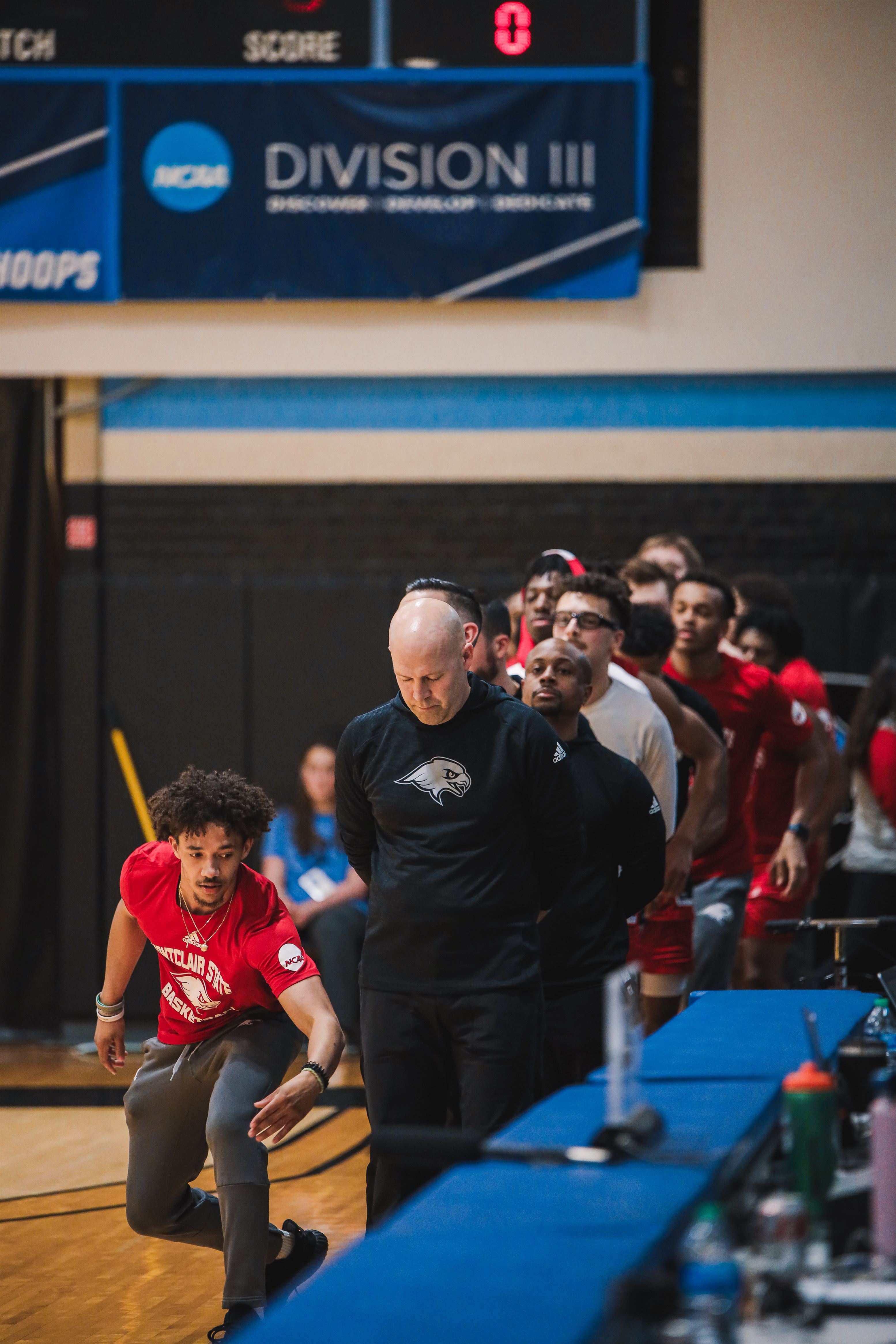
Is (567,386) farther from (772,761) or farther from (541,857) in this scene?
(541,857)

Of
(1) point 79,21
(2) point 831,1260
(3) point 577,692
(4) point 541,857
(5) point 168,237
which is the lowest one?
(2) point 831,1260

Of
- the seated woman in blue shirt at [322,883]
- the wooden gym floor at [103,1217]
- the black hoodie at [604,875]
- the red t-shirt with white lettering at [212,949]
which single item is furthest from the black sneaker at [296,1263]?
the seated woman in blue shirt at [322,883]

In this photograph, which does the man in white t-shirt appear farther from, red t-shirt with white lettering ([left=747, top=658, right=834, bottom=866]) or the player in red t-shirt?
red t-shirt with white lettering ([left=747, top=658, right=834, bottom=866])

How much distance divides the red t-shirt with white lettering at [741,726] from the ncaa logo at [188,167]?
3.53 meters

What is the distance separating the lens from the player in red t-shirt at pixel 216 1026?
3.48 m

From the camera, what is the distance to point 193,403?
793 cm

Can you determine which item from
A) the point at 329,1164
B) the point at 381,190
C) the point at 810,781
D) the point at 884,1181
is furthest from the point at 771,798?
the point at 884,1181

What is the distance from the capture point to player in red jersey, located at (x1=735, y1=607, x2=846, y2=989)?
223 inches

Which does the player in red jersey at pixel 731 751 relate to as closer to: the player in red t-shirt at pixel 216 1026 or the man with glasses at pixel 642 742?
the man with glasses at pixel 642 742

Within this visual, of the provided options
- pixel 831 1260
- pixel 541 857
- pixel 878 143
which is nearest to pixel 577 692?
pixel 541 857

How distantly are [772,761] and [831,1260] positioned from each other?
3.85 meters

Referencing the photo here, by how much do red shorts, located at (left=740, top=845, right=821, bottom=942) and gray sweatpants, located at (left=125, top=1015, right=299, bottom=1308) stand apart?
2330 millimetres

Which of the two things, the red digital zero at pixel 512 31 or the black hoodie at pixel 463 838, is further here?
the red digital zero at pixel 512 31

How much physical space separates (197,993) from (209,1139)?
0.36 m
